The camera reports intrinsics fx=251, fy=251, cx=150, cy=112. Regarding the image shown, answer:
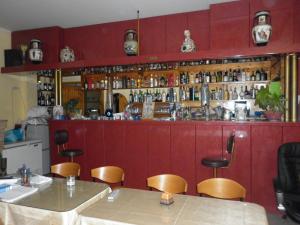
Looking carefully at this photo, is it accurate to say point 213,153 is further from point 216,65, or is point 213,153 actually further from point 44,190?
point 216,65

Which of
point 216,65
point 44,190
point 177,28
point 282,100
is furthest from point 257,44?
point 44,190

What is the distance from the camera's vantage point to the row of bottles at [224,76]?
5.64 metres

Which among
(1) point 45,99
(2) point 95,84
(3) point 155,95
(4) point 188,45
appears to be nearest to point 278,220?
(4) point 188,45

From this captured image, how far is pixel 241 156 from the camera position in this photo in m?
3.63

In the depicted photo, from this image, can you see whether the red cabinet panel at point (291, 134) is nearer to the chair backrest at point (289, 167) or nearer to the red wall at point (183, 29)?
the chair backrest at point (289, 167)

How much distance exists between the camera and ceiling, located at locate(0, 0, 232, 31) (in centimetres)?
396

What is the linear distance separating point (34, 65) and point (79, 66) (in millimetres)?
1044

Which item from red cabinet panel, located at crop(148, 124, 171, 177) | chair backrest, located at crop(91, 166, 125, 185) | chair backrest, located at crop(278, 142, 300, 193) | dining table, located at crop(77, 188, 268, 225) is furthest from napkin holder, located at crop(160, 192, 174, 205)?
red cabinet panel, located at crop(148, 124, 171, 177)

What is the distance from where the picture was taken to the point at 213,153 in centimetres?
373

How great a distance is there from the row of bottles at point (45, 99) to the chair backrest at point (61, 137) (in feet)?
6.93

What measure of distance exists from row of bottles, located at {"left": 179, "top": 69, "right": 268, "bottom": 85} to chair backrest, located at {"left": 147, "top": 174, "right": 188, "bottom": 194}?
3902 millimetres

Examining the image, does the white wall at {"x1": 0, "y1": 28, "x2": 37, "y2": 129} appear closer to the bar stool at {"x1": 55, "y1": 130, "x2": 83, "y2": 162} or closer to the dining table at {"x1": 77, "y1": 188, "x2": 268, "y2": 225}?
the bar stool at {"x1": 55, "y1": 130, "x2": 83, "y2": 162}

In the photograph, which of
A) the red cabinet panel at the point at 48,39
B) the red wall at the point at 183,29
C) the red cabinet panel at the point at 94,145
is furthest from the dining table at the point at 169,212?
the red cabinet panel at the point at 48,39

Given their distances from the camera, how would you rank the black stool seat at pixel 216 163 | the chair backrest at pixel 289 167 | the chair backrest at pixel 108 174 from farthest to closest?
the black stool seat at pixel 216 163 < the chair backrest at pixel 289 167 < the chair backrest at pixel 108 174
